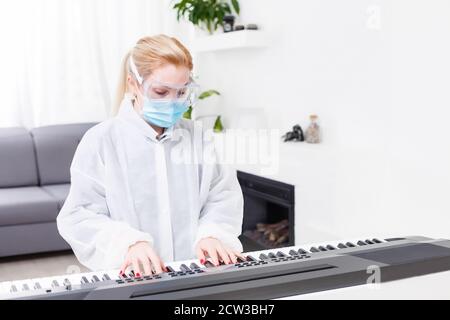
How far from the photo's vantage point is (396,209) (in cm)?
282

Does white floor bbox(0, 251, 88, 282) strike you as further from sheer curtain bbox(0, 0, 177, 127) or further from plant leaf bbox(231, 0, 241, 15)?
plant leaf bbox(231, 0, 241, 15)

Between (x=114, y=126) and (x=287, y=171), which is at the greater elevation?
(x=114, y=126)

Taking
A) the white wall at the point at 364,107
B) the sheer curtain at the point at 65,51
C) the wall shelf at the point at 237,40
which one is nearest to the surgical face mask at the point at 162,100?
the white wall at the point at 364,107

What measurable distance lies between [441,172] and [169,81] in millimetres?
1577

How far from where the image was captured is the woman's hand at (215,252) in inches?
59.1

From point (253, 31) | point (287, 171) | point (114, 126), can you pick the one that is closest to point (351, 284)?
point (114, 126)

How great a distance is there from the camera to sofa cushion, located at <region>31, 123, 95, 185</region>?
4.68 meters

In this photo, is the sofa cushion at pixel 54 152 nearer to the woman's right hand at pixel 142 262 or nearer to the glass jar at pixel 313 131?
the glass jar at pixel 313 131

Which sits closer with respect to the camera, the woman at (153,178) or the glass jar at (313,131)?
the woman at (153,178)

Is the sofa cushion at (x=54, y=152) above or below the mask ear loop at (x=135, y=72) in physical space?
below

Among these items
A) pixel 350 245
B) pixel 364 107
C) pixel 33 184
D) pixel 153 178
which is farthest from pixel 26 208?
pixel 350 245

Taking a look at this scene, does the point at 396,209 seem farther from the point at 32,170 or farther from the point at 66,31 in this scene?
the point at 66,31

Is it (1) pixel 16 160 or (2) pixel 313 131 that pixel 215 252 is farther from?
(1) pixel 16 160

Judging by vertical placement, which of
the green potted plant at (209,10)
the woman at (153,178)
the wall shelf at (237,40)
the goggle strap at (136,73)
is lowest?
the woman at (153,178)
